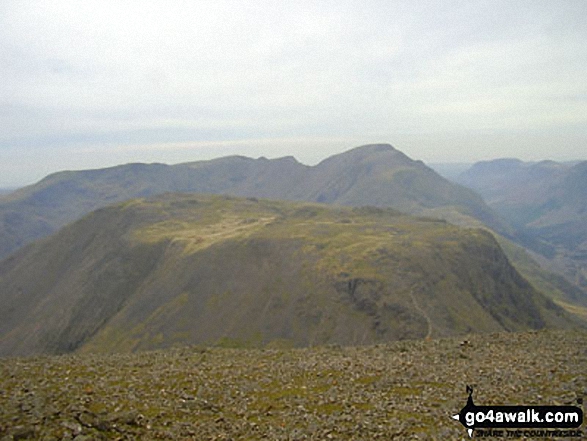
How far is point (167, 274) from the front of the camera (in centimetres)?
11488

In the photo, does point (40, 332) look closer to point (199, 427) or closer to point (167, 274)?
point (167, 274)

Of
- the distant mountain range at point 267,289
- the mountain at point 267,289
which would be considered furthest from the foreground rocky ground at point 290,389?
the distant mountain range at point 267,289

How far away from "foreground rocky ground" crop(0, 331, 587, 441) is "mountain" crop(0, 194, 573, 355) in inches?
1629

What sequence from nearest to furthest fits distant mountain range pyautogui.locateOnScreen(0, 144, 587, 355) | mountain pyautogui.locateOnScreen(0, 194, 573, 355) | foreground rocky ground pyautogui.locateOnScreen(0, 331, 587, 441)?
foreground rocky ground pyautogui.locateOnScreen(0, 331, 587, 441) < mountain pyautogui.locateOnScreen(0, 194, 573, 355) < distant mountain range pyautogui.locateOnScreen(0, 144, 587, 355)

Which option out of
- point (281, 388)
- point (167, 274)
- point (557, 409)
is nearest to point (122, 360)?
point (281, 388)

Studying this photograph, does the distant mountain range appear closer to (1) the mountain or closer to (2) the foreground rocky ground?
(1) the mountain

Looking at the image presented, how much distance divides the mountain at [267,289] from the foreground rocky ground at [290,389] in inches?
1629

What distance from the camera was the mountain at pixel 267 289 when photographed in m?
85.4

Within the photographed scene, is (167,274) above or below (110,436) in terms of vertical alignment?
below

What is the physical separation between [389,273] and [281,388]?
6989 cm

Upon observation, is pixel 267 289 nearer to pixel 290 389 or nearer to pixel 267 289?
pixel 267 289

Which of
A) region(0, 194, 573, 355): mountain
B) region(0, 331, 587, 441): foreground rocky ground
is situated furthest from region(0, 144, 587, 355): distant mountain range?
region(0, 331, 587, 441): foreground rocky ground

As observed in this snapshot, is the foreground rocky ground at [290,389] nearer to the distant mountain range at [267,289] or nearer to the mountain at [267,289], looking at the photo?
the mountain at [267,289]

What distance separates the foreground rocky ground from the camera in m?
22.6
